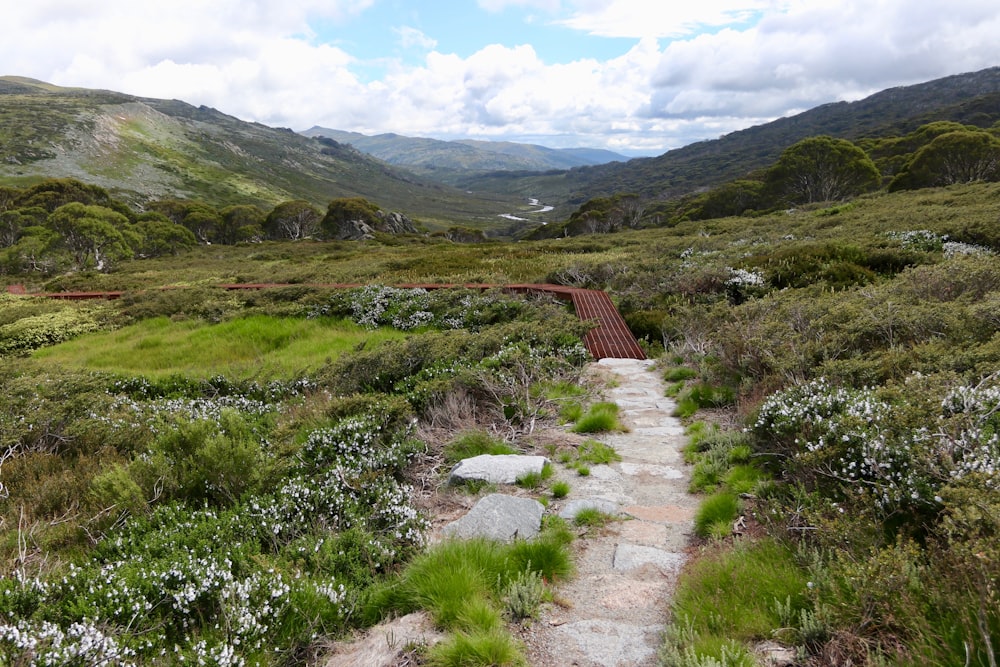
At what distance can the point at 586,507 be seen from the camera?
4.72 metres

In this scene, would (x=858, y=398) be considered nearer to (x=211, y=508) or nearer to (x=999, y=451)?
(x=999, y=451)

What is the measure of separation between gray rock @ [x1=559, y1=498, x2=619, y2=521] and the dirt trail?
11 cm

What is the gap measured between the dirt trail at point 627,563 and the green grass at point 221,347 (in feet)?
25.3

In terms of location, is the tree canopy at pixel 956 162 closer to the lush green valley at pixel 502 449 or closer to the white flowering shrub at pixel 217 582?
the lush green valley at pixel 502 449

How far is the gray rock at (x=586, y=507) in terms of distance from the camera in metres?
4.67

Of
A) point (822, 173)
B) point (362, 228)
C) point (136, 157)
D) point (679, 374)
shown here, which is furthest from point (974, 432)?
point (136, 157)

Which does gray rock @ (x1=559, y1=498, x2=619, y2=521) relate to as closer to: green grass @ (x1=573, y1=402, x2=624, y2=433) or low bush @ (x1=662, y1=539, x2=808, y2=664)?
A: low bush @ (x1=662, y1=539, x2=808, y2=664)

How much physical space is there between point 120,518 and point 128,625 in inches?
89.8

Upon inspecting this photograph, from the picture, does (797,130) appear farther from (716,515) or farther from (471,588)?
(471,588)

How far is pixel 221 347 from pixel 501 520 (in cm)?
1263

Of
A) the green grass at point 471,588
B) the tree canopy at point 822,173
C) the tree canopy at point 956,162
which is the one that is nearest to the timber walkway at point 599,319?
the green grass at point 471,588

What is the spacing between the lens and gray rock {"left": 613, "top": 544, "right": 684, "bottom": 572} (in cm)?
388

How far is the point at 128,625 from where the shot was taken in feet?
10.3

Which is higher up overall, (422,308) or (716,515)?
(422,308)
